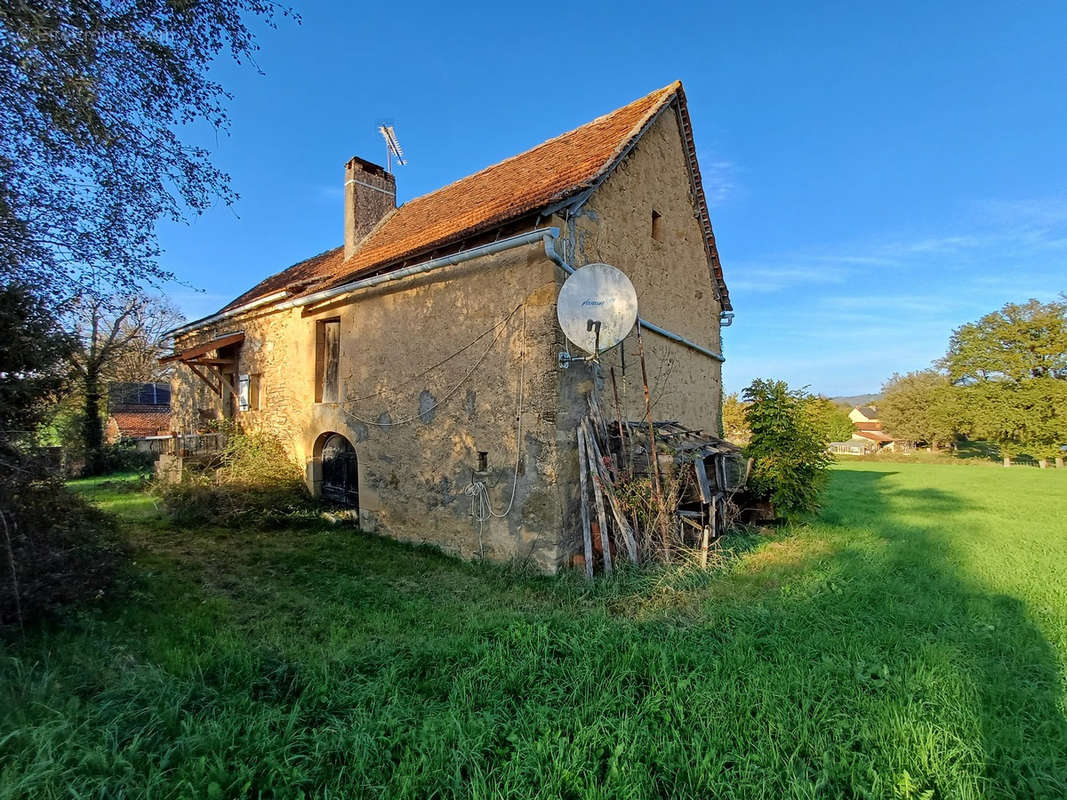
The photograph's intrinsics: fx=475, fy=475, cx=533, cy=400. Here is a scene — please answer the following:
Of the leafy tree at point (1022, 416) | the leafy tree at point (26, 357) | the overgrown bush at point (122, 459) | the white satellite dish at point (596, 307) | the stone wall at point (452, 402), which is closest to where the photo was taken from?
the leafy tree at point (26, 357)

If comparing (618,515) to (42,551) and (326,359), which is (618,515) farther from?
(326,359)

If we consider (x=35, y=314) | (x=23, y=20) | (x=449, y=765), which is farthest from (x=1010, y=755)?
(x=23, y=20)

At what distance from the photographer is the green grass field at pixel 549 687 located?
243cm

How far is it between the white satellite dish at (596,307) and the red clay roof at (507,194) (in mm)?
1130

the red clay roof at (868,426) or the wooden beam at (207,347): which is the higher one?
the wooden beam at (207,347)

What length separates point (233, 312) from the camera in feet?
37.5

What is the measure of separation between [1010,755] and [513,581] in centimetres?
446

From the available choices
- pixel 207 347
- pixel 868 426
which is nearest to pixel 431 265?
pixel 207 347

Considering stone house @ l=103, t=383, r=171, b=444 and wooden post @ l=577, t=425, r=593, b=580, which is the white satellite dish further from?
stone house @ l=103, t=383, r=171, b=444

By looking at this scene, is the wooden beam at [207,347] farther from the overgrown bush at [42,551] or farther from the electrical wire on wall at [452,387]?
the overgrown bush at [42,551]

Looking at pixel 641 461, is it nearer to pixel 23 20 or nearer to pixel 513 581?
pixel 513 581

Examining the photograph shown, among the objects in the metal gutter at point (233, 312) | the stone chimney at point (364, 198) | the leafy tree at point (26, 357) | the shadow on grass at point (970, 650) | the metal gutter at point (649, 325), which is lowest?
the shadow on grass at point (970, 650)

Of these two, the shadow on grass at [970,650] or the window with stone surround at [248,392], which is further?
the window with stone surround at [248,392]

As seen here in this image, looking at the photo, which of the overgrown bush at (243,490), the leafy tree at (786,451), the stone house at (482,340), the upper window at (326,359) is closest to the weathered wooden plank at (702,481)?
the stone house at (482,340)
